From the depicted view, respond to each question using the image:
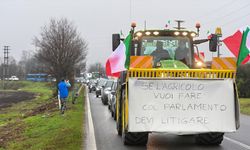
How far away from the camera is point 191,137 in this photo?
1299cm

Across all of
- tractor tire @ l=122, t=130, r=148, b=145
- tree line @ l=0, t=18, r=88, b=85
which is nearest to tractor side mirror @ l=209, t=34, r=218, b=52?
tractor tire @ l=122, t=130, r=148, b=145

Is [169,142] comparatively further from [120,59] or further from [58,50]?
[58,50]

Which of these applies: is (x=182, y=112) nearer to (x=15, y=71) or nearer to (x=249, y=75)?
(x=249, y=75)

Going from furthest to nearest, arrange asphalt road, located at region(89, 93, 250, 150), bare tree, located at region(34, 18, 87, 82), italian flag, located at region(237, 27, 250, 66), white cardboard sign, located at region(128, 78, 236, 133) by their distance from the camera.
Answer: bare tree, located at region(34, 18, 87, 82), asphalt road, located at region(89, 93, 250, 150), italian flag, located at region(237, 27, 250, 66), white cardboard sign, located at region(128, 78, 236, 133)

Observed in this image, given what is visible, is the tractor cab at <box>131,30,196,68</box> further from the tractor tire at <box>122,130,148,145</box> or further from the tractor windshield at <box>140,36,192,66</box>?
the tractor tire at <box>122,130,148,145</box>

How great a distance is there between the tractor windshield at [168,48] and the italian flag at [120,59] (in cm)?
144

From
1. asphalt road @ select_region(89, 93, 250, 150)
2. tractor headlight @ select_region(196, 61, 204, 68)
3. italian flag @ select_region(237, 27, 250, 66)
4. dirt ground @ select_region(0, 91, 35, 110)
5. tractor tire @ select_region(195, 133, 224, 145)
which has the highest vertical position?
italian flag @ select_region(237, 27, 250, 66)

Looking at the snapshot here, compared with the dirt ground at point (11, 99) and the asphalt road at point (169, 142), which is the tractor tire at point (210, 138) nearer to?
the asphalt road at point (169, 142)

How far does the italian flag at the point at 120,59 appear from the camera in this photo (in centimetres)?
1040

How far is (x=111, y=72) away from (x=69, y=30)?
3720 centimetres

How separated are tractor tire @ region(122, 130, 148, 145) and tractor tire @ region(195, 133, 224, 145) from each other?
1350mm

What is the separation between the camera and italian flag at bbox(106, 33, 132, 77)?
10.4m

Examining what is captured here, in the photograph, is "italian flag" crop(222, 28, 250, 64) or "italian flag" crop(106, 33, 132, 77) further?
"italian flag" crop(222, 28, 250, 64)

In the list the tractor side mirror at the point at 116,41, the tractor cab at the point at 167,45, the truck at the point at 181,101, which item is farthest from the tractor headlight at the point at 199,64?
the truck at the point at 181,101
